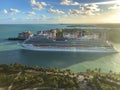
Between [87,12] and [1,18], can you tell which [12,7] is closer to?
[1,18]

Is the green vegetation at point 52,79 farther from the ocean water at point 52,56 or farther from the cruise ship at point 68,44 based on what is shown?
the cruise ship at point 68,44

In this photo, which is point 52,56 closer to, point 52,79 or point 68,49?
point 68,49

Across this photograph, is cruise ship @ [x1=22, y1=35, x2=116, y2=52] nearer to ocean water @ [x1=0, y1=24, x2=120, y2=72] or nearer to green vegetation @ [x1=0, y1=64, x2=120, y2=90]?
ocean water @ [x1=0, y1=24, x2=120, y2=72]

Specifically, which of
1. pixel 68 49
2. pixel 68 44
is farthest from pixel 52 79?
pixel 68 49

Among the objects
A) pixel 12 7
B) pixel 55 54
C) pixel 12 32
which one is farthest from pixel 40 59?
pixel 12 7

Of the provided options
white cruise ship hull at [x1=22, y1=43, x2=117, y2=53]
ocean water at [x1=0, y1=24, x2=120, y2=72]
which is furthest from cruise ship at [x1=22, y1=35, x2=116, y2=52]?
ocean water at [x1=0, y1=24, x2=120, y2=72]
